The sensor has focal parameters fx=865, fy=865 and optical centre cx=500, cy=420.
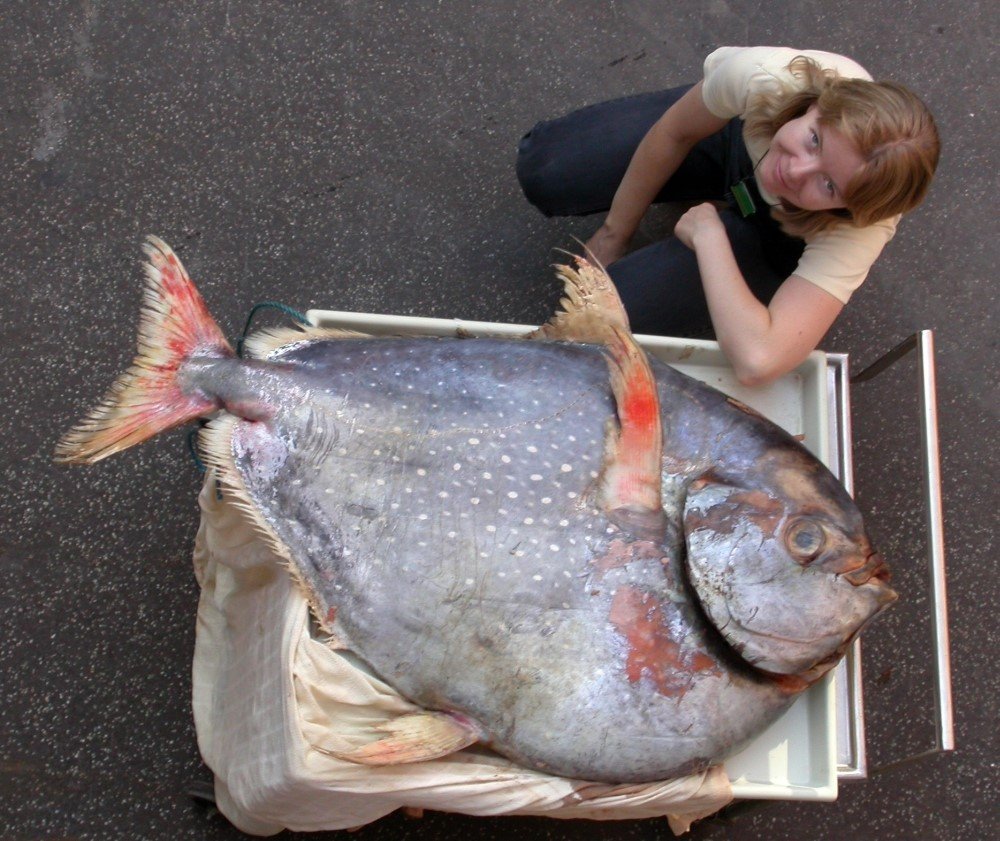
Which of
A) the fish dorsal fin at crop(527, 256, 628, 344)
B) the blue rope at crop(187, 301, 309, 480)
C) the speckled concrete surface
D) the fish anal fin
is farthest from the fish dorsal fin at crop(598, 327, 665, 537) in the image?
the speckled concrete surface

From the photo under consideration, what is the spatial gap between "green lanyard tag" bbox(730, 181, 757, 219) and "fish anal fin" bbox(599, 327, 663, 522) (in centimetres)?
60

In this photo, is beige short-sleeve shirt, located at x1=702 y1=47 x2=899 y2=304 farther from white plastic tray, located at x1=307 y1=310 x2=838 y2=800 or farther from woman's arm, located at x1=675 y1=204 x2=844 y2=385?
white plastic tray, located at x1=307 y1=310 x2=838 y2=800

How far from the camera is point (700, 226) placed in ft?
6.06

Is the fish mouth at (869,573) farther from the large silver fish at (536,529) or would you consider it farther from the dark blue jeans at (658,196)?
the dark blue jeans at (658,196)

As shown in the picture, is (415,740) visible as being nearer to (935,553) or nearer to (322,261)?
(935,553)

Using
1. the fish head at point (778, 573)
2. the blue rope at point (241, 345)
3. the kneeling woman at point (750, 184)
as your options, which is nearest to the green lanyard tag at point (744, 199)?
the kneeling woman at point (750, 184)

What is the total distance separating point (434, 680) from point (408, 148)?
1.52m

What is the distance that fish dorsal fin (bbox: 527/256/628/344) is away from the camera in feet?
5.45

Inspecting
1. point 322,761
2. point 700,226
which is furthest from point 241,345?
point 700,226

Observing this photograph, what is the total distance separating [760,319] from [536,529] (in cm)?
65

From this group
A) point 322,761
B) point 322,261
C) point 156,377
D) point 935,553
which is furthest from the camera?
point 322,261

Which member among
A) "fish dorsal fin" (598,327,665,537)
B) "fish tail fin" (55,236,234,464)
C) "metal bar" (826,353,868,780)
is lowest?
"metal bar" (826,353,868,780)

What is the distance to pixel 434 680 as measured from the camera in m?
1.52

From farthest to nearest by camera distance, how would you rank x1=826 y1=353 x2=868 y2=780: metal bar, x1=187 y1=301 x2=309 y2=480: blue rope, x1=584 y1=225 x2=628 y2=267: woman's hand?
1. x1=584 y1=225 x2=628 y2=267: woman's hand
2. x1=187 y1=301 x2=309 y2=480: blue rope
3. x1=826 y1=353 x2=868 y2=780: metal bar
